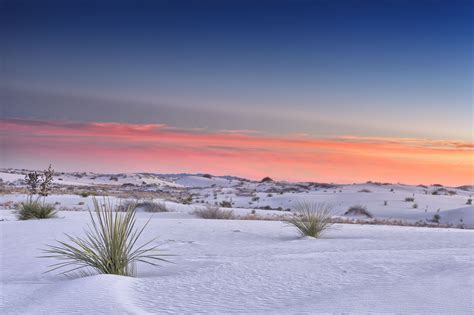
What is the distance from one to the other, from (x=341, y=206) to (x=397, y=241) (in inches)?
726

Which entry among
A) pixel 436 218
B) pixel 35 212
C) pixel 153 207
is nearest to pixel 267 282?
pixel 35 212

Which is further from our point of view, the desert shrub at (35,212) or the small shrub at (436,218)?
the small shrub at (436,218)

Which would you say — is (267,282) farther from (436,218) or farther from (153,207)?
(436,218)

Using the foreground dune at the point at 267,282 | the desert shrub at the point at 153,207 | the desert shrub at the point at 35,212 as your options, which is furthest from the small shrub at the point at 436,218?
the desert shrub at the point at 35,212

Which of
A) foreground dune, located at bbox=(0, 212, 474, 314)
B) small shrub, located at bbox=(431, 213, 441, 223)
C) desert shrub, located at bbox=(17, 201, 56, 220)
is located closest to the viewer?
foreground dune, located at bbox=(0, 212, 474, 314)

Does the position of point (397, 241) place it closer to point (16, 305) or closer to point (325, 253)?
point (325, 253)

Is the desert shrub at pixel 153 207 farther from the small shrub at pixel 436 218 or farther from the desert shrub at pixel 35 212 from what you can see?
the small shrub at pixel 436 218

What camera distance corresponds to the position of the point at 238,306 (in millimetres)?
3828

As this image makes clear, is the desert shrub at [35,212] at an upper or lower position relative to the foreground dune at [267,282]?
upper

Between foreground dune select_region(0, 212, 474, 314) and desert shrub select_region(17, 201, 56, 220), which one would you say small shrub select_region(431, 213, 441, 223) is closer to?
foreground dune select_region(0, 212, 474, 314)

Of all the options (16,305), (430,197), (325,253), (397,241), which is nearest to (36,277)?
(16,305)

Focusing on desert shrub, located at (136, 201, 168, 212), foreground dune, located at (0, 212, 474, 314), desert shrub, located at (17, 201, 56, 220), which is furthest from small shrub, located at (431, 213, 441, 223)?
desert shrub, located at (17, 201, 56, 220)

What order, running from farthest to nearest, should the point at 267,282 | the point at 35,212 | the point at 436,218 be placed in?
the point at 436,218, the point at 35,212, the point at 267,282

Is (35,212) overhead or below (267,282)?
overhead
